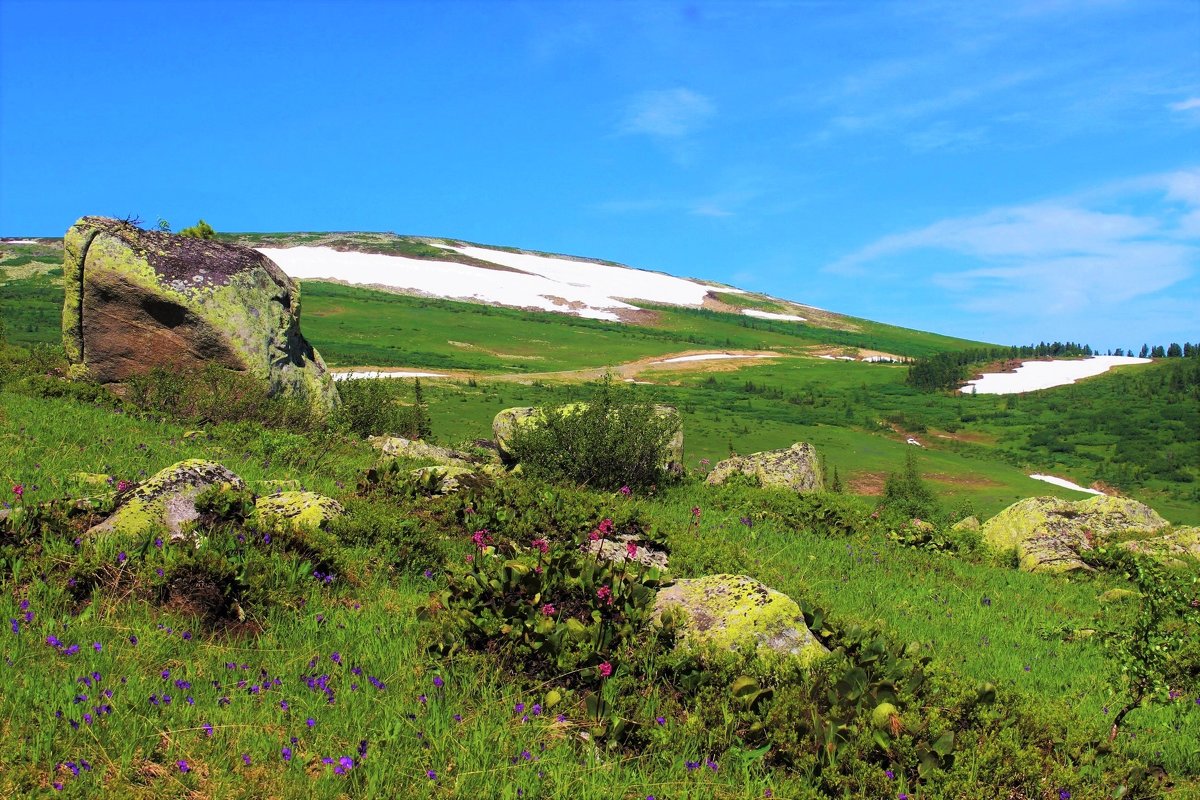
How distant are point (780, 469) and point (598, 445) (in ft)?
20.4

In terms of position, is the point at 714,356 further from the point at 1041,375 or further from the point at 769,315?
the point at 769,315

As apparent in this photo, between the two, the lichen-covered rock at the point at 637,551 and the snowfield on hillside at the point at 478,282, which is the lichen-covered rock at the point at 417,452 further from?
the snowfield on hillside at the point at 478,282

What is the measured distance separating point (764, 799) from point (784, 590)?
141 inches

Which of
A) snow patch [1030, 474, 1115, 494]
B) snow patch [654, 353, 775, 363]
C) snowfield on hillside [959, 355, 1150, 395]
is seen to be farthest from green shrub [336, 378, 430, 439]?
snowfield on hillside [959, 355, 1150, 395]

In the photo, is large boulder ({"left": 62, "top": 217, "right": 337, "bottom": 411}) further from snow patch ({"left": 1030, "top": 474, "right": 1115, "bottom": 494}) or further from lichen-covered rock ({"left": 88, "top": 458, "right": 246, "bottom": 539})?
snow patch ({"left": 1030, "top": 474, "right": 1115, "bottom": 494})

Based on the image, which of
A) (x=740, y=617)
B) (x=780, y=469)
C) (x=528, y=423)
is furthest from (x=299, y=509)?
(x=780, y=469)

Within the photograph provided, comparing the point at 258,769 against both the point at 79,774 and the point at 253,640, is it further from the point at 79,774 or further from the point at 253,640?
the point at 253,640

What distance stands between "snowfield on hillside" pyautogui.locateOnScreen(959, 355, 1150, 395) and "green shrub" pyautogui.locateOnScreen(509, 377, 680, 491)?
9888 cm

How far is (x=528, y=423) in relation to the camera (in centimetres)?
2025

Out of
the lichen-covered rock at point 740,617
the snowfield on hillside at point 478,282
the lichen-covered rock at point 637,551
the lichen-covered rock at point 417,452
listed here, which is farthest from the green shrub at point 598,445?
the snowfield on hillside at point 478,282

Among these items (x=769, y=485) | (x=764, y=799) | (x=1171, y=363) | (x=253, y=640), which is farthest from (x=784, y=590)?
(x=1171, y=363)

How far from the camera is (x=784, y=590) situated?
8.42m

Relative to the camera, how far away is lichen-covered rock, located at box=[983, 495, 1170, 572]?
17.1 m

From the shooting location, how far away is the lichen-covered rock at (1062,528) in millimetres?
17094
